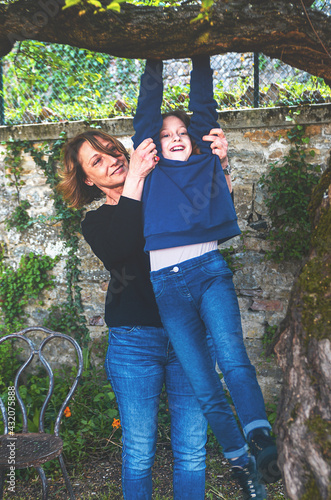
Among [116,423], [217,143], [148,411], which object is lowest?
[116,423]

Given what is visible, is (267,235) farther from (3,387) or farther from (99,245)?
(3,387)

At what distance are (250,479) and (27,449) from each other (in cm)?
157

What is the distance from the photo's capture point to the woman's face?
8.20ft

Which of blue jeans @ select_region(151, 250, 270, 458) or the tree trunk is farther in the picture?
blue jeans @ select_region(151, 250, 270, 458)

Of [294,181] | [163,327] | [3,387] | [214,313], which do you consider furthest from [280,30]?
[3,387]

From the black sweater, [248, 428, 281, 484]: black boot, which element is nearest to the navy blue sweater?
the black sweater

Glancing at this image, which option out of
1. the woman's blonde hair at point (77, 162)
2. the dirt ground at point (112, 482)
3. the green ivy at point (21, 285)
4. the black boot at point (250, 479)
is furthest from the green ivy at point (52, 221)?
the black boot at point (250, 479)

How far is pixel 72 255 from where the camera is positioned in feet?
14.1

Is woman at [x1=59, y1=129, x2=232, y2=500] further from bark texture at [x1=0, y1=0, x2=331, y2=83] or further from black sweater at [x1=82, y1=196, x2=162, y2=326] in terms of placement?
bark texture at [x1=0, y1=0, x2=331, y2=83]

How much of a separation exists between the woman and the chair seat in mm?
641

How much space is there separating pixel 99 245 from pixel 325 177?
115cm

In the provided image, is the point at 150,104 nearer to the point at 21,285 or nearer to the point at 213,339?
the point at 213,339

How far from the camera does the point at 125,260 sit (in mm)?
2322

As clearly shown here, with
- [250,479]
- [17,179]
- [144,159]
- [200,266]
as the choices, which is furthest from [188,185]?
[17,179]
